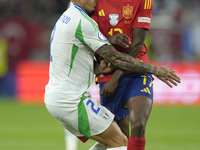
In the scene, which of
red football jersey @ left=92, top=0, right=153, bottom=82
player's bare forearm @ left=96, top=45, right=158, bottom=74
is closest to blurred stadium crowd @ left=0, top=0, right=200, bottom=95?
red football jersey @ left=92, top=0, right=153, bottom=82

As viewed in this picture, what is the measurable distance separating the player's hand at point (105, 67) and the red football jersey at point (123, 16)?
203 millimetres

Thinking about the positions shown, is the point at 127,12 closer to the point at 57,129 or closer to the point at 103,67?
the point at 103,67

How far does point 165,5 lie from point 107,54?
1180 centimetres

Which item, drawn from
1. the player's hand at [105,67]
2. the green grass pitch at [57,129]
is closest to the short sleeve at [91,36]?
the player's hand at [105,67]

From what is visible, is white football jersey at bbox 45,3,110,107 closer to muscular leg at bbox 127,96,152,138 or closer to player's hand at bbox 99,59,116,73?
player's hand at bbox 99,59,116,73

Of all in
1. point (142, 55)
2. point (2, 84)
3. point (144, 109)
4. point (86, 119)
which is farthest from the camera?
point (2, 84)

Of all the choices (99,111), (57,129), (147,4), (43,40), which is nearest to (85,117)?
(99,111)

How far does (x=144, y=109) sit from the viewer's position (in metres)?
3.76

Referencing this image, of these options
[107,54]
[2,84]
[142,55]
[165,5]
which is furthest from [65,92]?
[165,5]

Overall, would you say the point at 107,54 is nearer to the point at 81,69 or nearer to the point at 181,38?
A: the point at 81,69

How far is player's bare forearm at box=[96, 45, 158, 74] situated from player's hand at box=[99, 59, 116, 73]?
30 centimetres

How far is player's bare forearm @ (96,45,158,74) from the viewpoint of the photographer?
3.57 metres

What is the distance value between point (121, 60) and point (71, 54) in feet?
1.65

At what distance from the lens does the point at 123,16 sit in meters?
4.05
